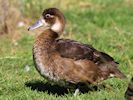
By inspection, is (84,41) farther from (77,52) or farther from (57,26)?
(77,52)

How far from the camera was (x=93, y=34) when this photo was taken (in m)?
12.4

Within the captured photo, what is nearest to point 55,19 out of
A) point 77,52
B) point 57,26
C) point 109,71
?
point 57,26

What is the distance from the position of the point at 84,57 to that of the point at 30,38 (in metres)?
4.21

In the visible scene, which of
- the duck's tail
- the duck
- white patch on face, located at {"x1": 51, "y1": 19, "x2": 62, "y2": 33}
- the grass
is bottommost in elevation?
the grass

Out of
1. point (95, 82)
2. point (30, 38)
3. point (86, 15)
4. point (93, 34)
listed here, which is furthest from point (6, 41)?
point (95, 82)

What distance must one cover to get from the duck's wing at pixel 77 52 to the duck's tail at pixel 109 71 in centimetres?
7

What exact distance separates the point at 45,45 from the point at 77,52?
0.48m

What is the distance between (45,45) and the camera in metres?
8.07

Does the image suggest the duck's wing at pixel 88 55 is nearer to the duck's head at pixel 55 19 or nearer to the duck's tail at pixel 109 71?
the duck's tail at pixel 109 71

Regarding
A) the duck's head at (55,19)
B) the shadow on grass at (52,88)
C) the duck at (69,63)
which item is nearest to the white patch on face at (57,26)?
the duck's head at (55,19)

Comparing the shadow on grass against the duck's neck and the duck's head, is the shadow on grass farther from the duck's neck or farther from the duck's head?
the duck's head

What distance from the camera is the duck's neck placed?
7.91 m

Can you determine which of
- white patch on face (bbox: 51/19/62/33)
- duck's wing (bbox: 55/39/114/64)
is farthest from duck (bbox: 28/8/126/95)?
white patch on face (bbox: 51/19/62/33)

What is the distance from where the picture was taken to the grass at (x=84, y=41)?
7.73 meters
